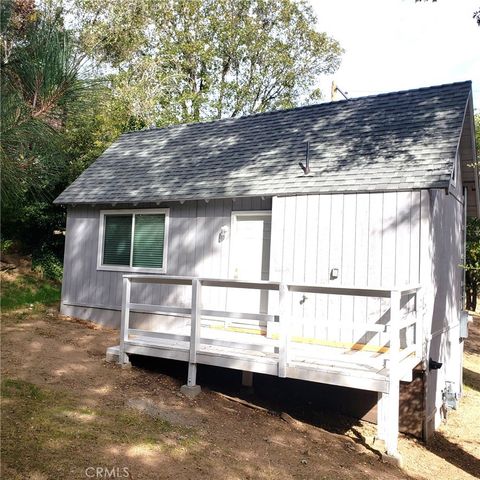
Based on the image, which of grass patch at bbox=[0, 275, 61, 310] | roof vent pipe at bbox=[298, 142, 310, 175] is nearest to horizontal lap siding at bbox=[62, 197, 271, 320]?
roof vent pipe at bbox=[298, 142, 310, 175]

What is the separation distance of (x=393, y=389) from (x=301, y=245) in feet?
11.1

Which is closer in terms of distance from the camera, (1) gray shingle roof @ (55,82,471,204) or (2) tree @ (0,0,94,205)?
(2) tree @ (0,0,94,205)

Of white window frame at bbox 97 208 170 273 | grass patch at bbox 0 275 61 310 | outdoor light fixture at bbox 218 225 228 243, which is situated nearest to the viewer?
outdoor light fixture at bbox 218 225 228 243

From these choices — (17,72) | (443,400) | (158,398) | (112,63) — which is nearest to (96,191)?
(158,398)

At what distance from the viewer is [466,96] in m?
9.19

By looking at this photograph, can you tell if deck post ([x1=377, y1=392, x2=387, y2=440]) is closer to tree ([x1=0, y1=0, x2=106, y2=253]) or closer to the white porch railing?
the white porch railing

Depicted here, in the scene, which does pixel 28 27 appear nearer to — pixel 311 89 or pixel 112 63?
pixel 112 63

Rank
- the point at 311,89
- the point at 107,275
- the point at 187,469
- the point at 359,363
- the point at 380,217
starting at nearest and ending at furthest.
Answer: the point at 187,469 → the point at 359,363 → the point at 380,217 → the point at 107,275 → the point at 311,89

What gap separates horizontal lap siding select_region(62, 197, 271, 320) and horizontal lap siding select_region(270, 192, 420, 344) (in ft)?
3.15

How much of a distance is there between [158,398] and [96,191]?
21.1 ft

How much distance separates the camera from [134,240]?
1088 centimetres

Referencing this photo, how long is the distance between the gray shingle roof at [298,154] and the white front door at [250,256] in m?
0.68

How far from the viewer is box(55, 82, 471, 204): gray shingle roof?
8.33 metres

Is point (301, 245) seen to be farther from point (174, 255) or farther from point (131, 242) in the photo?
point (131, 242)
